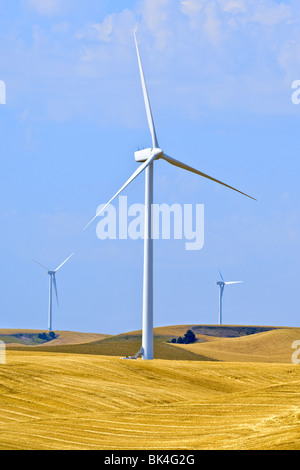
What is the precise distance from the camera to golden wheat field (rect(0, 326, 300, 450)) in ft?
89.0

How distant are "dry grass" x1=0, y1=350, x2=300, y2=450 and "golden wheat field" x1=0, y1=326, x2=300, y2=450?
37 mm

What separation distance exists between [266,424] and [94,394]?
35.6 feet

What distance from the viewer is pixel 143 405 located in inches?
1449

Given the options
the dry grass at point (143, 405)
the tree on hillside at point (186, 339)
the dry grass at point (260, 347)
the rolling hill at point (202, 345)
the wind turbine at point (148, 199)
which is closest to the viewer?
the dry grass at point (143, 405)

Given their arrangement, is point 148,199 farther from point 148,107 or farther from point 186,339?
point 186,339

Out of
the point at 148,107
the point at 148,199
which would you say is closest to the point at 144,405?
the point at 148,199

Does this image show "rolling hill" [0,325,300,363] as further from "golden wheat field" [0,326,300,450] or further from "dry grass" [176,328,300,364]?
"golden wheat field" [0,326,300,450]

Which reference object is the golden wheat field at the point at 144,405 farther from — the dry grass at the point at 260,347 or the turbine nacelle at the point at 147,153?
the dry grass at the point at 260,347

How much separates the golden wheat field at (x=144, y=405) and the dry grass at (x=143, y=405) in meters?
0.04

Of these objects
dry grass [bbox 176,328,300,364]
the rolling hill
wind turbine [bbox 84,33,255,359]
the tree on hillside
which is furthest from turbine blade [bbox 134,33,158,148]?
the tree on hillside

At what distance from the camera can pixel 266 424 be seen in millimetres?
29109

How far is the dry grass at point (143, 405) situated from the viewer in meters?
27.3

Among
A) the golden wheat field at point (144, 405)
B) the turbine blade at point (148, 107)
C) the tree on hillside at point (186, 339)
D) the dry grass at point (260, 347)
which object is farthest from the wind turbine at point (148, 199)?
the tree on hillside at point (186, 339)
